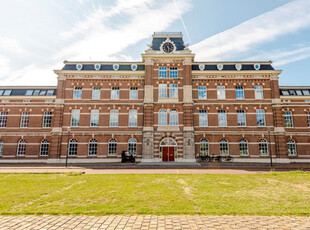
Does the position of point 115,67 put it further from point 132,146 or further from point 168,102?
point 132,146

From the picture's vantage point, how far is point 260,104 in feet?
88.3

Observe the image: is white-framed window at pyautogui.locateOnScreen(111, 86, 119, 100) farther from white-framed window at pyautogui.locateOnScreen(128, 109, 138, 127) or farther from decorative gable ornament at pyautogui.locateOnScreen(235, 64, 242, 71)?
decorative gable ornament at pyautogui.locateOnScreen(235, 64, 242, 71)

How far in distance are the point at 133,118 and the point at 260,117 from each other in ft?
62.3

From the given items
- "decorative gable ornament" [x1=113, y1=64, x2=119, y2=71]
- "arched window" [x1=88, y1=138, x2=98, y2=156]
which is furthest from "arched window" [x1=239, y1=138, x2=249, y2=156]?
"decorative gable ornament" [x1=113, y1=64, x2=119, y2=71]

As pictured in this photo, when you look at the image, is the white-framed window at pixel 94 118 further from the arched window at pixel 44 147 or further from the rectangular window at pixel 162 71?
the rectangular window at pixel 162 71

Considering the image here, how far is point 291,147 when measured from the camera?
27531mm

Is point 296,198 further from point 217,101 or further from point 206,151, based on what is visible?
point 217,101

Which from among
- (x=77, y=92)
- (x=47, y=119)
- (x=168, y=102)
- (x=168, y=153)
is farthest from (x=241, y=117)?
(x=47, y=119)

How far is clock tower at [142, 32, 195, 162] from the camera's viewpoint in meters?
25.2


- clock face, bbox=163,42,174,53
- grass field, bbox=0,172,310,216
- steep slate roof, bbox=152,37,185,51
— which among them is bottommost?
grass field, bbox=0,172,310,216

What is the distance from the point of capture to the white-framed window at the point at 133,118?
2691cm

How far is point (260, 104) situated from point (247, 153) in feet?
25.1

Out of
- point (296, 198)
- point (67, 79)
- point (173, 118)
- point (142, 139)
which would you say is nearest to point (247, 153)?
point (173, 118)

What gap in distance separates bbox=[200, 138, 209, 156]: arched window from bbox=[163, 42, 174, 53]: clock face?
1452cm
